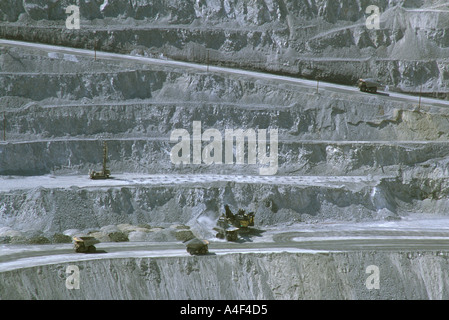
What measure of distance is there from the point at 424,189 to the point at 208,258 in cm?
2063

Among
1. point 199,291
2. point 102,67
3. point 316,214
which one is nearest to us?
point 199,291

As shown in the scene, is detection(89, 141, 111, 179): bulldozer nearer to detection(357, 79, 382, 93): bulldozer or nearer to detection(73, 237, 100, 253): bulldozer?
detection(73, 237, 100, 253): bulldozer

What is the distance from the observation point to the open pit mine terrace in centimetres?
3659

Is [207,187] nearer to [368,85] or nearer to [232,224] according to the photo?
[232,224]

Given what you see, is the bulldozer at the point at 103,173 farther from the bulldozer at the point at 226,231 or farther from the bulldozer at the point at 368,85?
the bulldozer at the point at 368,85

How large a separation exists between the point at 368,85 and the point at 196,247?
27.9 metres

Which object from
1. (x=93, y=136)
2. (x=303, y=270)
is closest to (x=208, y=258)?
(x=303, y=270)

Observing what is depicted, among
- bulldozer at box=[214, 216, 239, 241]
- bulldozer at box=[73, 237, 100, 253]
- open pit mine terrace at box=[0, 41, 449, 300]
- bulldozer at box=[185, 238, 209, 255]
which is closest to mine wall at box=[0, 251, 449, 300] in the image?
open pit mine terrace at box=[0, 41, 449, 300]

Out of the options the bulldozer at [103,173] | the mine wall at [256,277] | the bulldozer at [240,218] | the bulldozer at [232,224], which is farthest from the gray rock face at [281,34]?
the mine wall at [256,277]

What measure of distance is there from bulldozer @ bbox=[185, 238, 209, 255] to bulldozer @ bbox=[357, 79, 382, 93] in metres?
27.1

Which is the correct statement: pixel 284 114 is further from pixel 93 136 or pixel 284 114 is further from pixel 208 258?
pixel 208 258

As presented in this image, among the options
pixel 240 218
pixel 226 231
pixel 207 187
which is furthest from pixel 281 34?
pixel 226 231

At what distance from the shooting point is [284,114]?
53781 mm

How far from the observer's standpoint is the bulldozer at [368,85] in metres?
57.3
